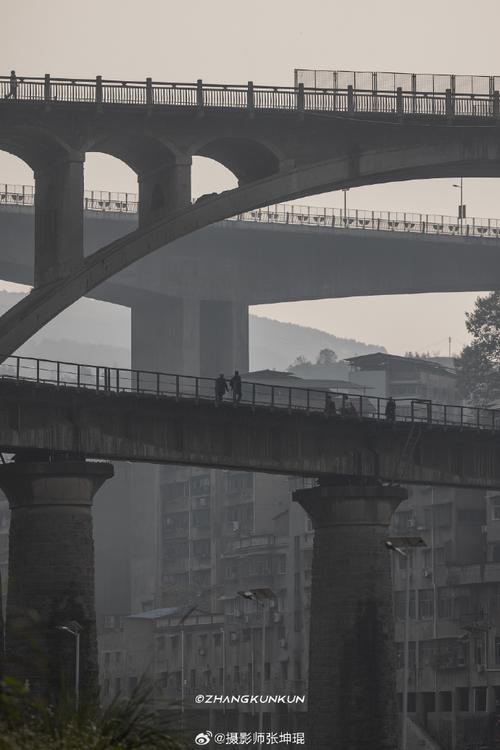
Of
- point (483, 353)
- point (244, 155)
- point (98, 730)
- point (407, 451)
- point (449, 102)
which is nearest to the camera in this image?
point (98, 730)

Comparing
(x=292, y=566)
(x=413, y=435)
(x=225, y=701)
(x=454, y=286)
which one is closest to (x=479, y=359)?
(x=454, y=286)

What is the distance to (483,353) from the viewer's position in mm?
196125

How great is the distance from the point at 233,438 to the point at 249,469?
6.00 ft

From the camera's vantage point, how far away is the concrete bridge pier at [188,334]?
513 ft

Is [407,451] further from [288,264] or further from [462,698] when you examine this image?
[288,264]

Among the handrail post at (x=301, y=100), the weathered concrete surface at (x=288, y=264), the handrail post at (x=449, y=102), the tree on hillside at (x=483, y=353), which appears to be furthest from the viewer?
the tree on hillside at (x=483, y=353)

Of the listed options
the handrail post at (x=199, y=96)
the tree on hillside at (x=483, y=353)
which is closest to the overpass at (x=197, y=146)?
the handrail post at (x=199, y=96)

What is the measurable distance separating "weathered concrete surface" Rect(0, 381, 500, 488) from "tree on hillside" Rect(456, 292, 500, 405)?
326 ft

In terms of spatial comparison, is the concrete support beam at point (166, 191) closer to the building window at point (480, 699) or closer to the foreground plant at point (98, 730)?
the building window at point (480, 699)

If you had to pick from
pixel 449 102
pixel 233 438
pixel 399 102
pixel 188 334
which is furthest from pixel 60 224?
pixel 188 334

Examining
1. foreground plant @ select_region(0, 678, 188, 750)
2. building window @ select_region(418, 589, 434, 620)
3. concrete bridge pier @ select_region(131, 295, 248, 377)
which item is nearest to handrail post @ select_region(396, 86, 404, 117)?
building window @ select_region(418, 589, 434, 620)

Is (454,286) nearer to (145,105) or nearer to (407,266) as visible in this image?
(407,266)

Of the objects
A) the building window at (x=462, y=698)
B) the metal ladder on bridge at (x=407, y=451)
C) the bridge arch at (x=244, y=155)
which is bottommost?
the building window at (x=462, y=698)

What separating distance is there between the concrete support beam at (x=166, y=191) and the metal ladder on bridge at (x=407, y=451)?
15929mm
